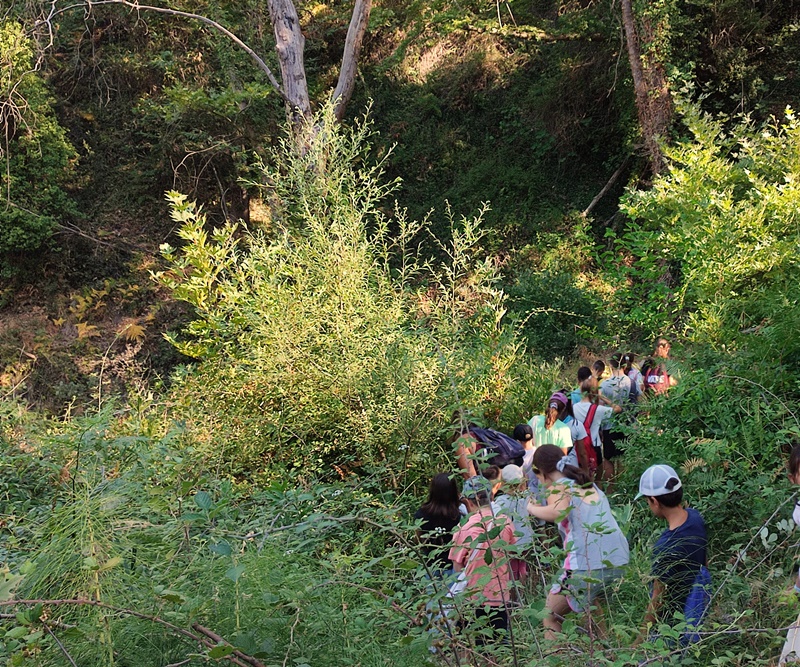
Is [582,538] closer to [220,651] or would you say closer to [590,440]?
[220,651]

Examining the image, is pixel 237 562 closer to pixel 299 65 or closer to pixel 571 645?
pixel 571 645

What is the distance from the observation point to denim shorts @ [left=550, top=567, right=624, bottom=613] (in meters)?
2.81

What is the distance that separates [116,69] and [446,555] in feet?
55.7

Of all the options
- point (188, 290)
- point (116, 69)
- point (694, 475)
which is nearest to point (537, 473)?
point (694, 475)

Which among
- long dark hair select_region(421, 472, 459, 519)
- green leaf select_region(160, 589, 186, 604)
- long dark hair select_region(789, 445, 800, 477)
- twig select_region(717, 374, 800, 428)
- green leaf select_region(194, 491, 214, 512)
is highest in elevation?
green leaf select_region(194, 491, 214, 512)

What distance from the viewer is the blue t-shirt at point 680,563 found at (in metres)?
3.67

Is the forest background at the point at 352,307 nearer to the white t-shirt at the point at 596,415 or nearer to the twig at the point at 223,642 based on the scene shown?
the twig at the point at 223,642

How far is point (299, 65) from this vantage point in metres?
12.6

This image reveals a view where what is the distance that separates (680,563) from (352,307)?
3.94 metres

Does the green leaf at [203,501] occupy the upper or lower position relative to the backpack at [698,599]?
upper

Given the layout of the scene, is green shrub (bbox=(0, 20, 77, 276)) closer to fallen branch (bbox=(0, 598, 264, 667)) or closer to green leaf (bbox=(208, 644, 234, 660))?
fallen branch (bbox=(0, 598, 264, 667))

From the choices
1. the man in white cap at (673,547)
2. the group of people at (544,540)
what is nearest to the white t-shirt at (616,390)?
the group of people at (544,540)

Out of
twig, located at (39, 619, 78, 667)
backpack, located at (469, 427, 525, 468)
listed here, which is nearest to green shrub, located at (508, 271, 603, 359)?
backpack, located at (469, 427, 525, 468)

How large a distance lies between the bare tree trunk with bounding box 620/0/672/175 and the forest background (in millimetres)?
48
